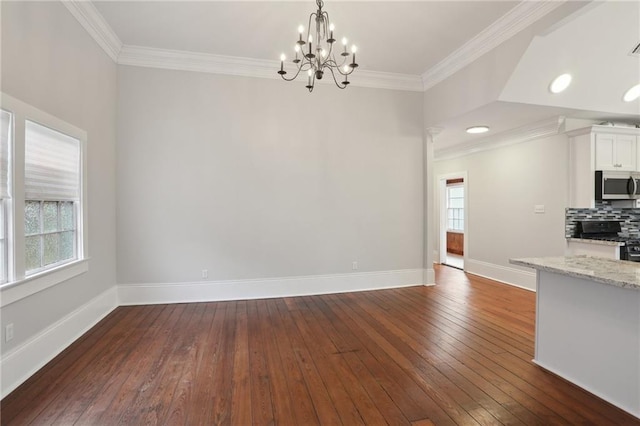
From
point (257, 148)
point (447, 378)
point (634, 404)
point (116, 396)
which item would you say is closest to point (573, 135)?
point (634, 404)

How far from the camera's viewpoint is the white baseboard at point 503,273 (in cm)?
511

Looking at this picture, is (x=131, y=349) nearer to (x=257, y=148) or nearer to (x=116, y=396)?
(x=116, y=396)

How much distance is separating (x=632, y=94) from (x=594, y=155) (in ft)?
2.99

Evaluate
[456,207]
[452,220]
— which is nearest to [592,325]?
[456,207]

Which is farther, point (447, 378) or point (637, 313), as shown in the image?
point (447, 378)

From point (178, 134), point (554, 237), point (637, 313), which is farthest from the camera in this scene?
point (554, 237)

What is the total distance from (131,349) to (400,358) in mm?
2527

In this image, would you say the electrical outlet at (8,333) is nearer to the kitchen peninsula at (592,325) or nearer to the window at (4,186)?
the window at (4,186)

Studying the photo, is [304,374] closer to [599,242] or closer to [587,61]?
[599,242]

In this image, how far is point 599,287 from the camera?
7.32 feet

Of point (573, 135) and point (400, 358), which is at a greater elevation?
point (573, 135)

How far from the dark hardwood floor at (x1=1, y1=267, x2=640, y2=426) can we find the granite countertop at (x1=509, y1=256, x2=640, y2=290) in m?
0.88

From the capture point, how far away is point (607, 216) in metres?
4.88

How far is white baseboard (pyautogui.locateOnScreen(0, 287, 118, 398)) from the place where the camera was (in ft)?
7.51
